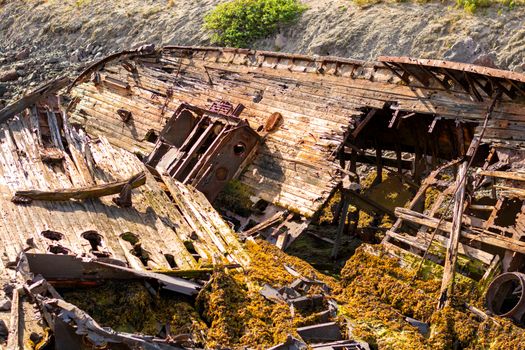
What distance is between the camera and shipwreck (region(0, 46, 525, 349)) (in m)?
10.7

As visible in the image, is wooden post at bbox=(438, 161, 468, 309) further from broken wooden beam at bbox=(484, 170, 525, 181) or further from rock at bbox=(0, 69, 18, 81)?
rock at bbox=(0, 69, 18, 81)

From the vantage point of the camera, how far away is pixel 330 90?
1750 centimetres

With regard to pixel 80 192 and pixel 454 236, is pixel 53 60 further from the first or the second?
pixel 454 236

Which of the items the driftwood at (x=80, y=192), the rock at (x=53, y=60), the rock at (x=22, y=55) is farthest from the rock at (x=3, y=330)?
the rock at (x=22, y=55)

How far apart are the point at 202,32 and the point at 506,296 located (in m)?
22.4

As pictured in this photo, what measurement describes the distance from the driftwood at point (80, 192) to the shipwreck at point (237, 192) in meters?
0.03

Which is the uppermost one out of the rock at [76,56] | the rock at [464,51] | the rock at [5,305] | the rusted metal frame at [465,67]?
the rock at [464,51]

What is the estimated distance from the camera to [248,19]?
29312 millimetres

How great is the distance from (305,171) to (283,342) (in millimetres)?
6074

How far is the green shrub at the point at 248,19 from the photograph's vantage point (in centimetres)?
2842

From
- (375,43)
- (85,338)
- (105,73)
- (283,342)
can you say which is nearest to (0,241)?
(85,338)

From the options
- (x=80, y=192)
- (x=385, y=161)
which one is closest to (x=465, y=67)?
(x=385, y=161)

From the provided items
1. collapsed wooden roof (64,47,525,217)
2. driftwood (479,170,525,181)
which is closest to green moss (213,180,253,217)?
collapsed wooden roof (64,47,525,217)

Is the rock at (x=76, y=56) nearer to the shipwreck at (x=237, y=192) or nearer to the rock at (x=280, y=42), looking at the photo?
the rock at (x=280, y=42)
